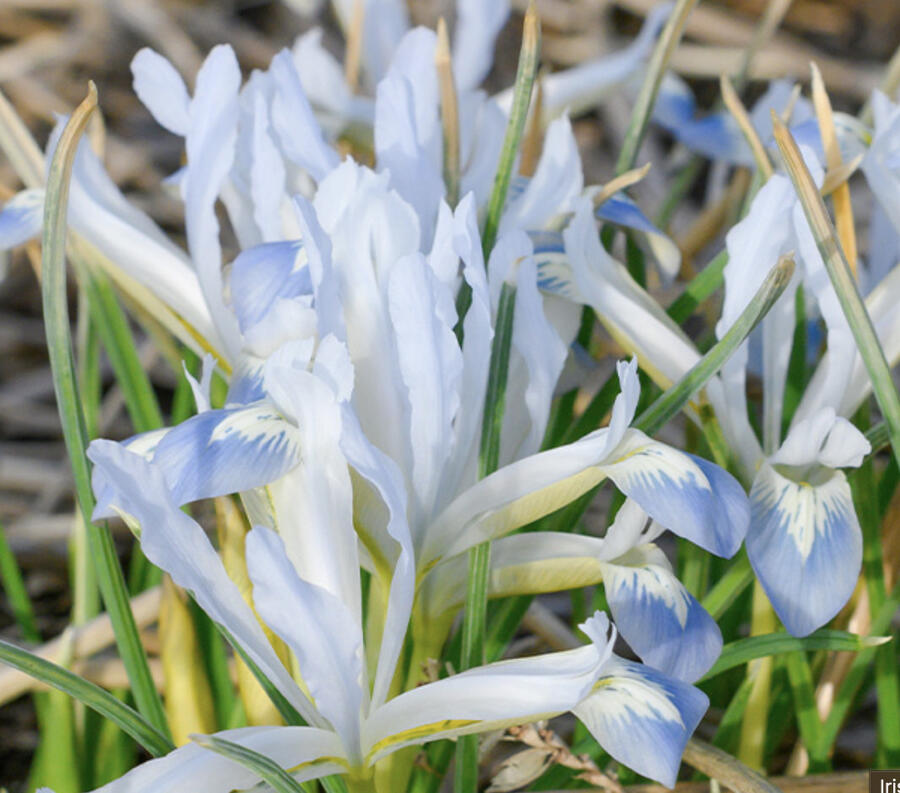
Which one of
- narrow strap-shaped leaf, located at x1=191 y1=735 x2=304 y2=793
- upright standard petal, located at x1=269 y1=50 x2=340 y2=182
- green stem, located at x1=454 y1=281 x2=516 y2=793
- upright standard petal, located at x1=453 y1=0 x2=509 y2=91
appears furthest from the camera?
upright standard petal, located at x1=453 y1=0 x2=509 y2=91

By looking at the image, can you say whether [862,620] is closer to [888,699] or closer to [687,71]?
[888,699]

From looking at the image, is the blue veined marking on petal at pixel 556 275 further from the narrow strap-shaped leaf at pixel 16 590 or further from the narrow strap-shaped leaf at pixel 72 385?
the narrow strap-shaped leaf at pixel 16 590

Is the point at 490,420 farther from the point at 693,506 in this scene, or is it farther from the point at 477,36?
the point at 477,36

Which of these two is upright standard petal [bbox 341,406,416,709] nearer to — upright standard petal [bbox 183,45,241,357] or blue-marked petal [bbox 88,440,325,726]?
blue-marked petal [bbox 88,440,325,726]

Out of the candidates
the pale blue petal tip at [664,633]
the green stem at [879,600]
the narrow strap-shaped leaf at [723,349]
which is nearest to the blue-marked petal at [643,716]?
the pale blue petal tip at [664,633]

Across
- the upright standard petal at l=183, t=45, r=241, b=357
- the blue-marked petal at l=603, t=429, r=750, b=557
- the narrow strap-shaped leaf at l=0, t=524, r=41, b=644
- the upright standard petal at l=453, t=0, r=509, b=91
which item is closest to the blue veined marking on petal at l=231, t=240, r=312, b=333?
the upright standard petal at l=183, t=45, r=241, b=357

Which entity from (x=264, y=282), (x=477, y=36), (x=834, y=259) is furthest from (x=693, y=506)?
(x=477, y=36)

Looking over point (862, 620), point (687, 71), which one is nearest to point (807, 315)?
point (862, 620)
